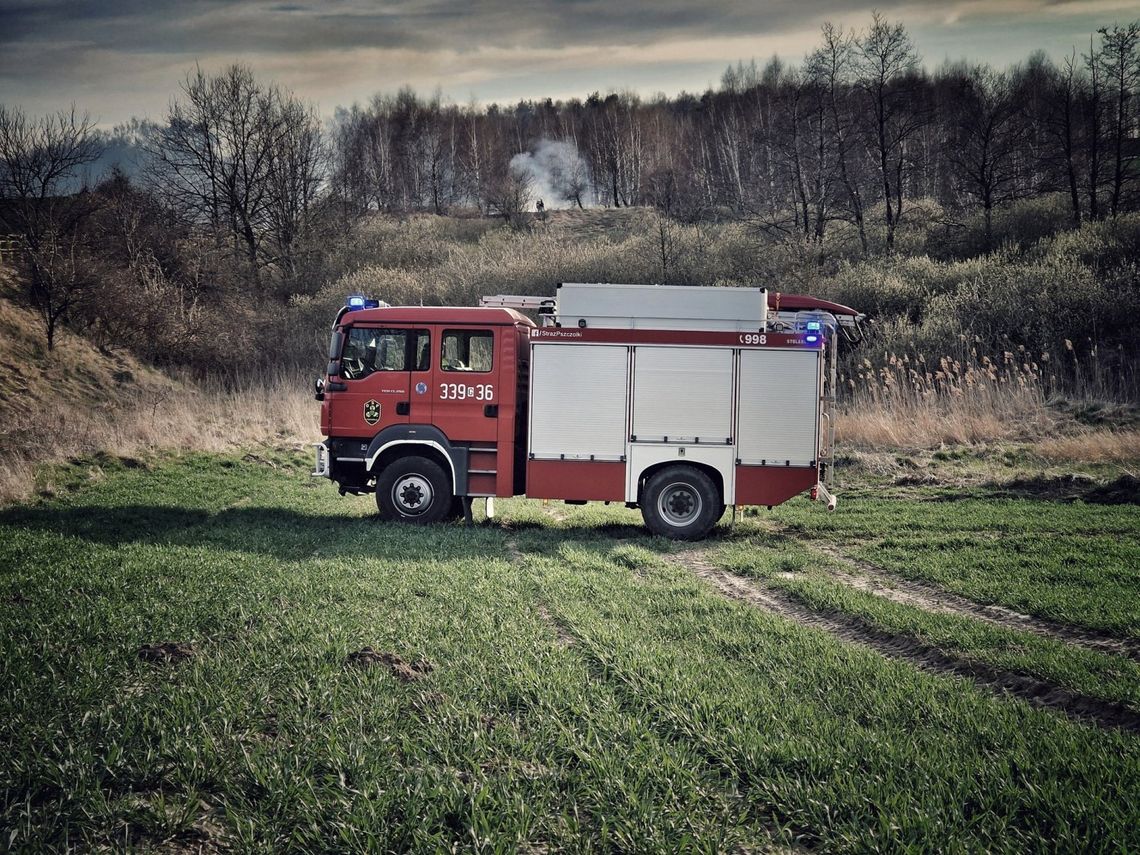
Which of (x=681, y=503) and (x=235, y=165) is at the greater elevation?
(x=235, y=165)

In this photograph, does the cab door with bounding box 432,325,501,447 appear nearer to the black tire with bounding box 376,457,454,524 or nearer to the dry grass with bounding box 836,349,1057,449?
the black tire with bounding box 376,457,454,524

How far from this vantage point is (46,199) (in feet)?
106

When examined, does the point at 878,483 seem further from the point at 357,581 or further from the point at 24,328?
the point at 24,328

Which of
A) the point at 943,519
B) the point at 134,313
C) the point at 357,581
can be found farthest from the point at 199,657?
the point at 134,313

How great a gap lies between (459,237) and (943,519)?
170ft

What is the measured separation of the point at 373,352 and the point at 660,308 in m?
4.46

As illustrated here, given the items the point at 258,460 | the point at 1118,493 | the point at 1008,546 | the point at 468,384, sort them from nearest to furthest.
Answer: the point at 1008,546
the point at 468,384
the point at 1118,493
the point at 258,460

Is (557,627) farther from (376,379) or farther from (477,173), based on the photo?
(477,173)

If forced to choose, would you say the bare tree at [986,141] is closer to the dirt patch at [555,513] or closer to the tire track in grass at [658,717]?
the dirt patch at [555,513]

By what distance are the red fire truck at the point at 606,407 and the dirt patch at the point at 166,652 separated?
641 centimetres

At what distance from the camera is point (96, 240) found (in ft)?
118

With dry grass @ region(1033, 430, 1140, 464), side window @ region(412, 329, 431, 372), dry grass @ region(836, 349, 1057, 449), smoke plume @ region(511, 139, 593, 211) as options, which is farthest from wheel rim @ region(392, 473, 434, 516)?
smoke plume @ region(511, 139, 593, 211)

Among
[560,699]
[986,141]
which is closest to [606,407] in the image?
[560,699]

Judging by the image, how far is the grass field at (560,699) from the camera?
3.55 meters
